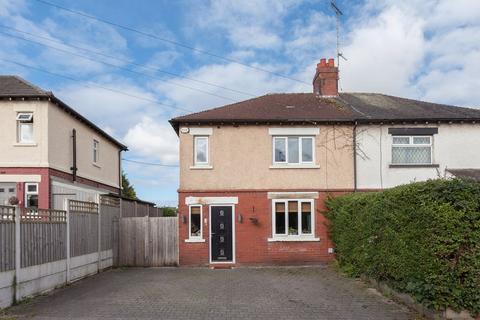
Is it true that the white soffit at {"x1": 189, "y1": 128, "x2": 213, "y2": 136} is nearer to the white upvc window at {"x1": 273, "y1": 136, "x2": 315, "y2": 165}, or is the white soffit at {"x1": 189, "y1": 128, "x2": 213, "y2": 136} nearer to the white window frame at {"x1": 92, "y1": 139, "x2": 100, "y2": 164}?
the white upvc window at {"x1": 273, "y1": 136, "x2": 315, "y2": 165}

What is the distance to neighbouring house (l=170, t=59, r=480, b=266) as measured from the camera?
18.3 meters

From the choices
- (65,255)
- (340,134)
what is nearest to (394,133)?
(340,134)

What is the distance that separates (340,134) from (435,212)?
1021cm

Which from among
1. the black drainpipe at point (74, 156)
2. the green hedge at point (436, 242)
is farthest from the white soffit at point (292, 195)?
the black drainpipe at point (74, 156)

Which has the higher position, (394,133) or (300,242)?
(394,133)

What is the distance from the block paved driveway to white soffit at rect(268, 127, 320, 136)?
5.53 meters

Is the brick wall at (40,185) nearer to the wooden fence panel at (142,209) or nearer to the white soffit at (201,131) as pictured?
the wooden fence panel at (142,209)

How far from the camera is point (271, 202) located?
1847 centimetres

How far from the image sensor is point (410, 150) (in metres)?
18.9

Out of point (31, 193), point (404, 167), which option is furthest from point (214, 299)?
point (31, 193)

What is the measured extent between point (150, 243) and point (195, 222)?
6.25 ft

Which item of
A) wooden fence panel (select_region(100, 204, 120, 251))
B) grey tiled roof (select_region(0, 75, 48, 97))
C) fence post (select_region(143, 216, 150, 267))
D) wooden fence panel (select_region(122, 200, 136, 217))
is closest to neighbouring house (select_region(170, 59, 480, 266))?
fence post (select_region(143, 216, 150, 267))

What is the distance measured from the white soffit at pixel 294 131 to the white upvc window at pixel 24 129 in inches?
373

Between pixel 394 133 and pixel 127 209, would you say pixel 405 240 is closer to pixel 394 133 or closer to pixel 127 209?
A: pixel 394 133
